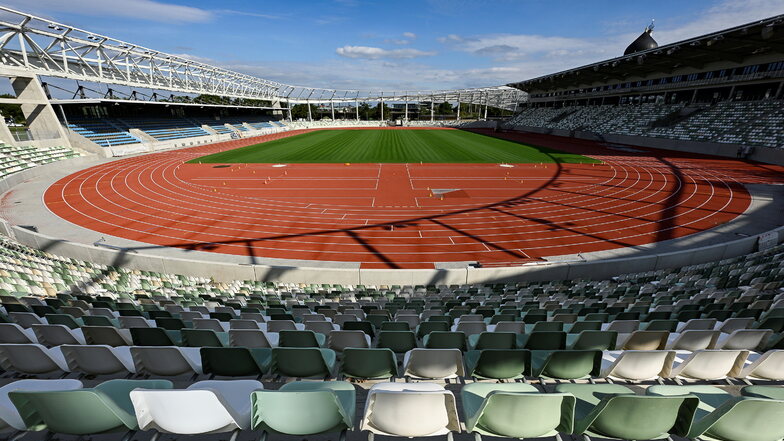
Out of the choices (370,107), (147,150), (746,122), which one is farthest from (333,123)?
(746,122)

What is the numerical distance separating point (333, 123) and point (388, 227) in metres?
109

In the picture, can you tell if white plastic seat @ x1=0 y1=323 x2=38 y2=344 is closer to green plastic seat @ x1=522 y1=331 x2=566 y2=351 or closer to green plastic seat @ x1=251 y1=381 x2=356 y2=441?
green plastic seat @ x1=251 y1=381 x2=356 y2=441

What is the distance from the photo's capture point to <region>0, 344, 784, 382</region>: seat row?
12.7 feet

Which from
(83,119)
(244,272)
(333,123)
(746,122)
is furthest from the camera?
(333,123)

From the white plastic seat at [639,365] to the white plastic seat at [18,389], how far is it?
18.2 feet

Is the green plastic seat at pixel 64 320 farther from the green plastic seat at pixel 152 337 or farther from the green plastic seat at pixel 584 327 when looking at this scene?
the green plastic seat at pixel 584 327

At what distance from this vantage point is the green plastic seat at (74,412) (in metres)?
2.61

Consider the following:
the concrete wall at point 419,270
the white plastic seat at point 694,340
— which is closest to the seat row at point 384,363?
the white plastic seat at point 694,340

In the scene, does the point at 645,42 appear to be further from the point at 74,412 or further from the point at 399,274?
the point at 74,412

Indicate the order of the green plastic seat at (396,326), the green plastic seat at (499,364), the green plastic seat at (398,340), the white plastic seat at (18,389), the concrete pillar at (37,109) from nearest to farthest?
1. the white plastic seat at (18,389)
2. the green plastic seat at (499,364)
3. the green plastic seat at (398,340)
4. the green plastic seat at (396,326)
5. the concrete pillar at (37,109)

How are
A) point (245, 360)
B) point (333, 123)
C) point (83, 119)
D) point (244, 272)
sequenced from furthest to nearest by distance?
point (333, 123), point (83, 119), point (244, 272), point (245, 360)

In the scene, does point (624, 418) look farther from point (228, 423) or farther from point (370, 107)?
point (370, 107)

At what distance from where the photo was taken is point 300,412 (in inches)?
108

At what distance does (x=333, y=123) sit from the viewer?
122m
